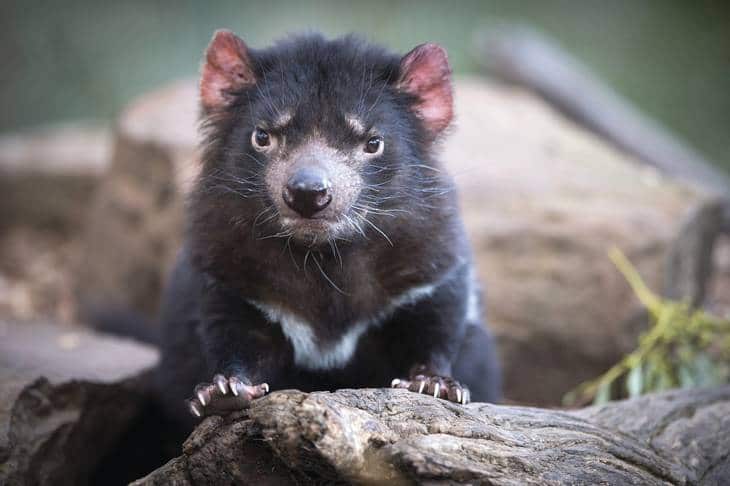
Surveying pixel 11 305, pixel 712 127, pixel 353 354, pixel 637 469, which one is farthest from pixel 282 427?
pixel 712 127

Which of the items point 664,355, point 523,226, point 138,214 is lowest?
point 664,355

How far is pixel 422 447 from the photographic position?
2504 millimetres

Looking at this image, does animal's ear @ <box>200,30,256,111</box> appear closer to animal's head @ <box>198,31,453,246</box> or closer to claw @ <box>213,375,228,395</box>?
animal's head @ <box>198,31,453,246</box>

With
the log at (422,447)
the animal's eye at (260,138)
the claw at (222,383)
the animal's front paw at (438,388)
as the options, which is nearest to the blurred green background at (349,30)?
the animal's eye at (260,138)

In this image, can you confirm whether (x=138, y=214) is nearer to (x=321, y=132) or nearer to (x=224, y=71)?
(x=224, y=71)

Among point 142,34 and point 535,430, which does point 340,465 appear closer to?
point 535,430

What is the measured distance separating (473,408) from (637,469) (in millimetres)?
611

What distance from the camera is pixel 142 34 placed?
33.9ft

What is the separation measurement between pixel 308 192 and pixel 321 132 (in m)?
0.32

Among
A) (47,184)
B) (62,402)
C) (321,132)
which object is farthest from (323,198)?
(47,184)

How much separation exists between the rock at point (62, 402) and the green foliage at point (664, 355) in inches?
105

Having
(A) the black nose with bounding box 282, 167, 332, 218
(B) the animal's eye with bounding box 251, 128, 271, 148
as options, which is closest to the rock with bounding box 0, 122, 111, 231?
(B) the animal's eye with bounding box 251, 128, 271, 148

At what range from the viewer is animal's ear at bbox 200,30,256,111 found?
11.5 ft

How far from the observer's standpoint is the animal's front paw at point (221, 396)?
2855mm
